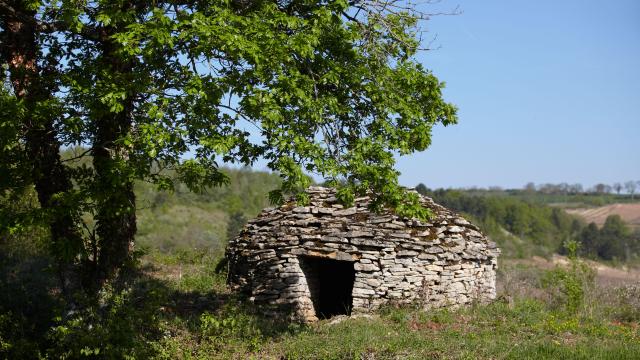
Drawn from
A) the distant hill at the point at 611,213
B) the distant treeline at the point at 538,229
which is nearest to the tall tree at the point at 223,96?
the distant treeline at the point at 538,229

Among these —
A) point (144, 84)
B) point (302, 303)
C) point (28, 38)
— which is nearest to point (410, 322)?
point (302, 303)

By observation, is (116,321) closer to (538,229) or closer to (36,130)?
(36,130)

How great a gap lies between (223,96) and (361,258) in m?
5.30

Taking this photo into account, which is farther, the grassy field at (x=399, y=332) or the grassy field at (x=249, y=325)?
the grassy field at (x=399, y=332)

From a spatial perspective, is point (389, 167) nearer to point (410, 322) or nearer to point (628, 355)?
point (410, 322)

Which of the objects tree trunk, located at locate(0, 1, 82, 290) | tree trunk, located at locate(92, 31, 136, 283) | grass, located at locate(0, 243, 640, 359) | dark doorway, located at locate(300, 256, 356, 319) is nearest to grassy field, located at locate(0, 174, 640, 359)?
grass, located at locate(0, 243, 640, 359)

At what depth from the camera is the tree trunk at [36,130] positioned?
853 cm

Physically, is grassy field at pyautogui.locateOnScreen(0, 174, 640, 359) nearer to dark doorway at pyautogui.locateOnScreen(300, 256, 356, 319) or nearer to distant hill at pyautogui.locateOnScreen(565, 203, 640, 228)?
dark doorway at pyautogui.locateOnScreen(300, 256, 356, 319)

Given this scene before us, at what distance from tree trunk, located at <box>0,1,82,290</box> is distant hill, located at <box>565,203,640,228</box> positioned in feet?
261

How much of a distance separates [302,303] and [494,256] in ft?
14.9

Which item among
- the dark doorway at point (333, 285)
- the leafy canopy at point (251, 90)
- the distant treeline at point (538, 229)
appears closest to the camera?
the leafy canopy at point (251, 90)

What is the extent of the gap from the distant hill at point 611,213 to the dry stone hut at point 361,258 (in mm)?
73287

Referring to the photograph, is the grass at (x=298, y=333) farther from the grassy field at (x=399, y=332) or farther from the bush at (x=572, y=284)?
the bush at (x=572, y=284)

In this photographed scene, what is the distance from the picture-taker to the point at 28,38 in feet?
30.0
